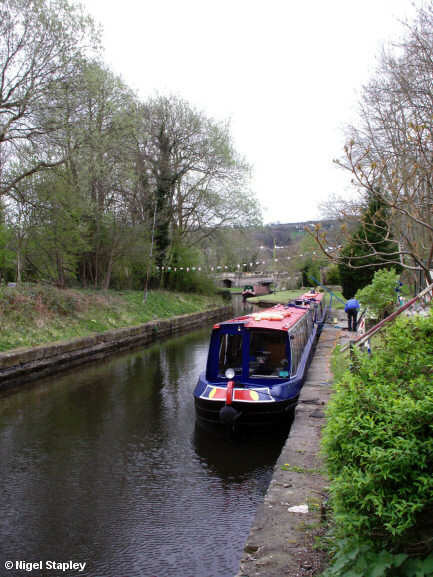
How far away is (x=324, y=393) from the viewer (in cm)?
921

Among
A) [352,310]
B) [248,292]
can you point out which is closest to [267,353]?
[352,310]

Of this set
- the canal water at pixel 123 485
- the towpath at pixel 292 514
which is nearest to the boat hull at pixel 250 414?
the canal water at pixel 123 485

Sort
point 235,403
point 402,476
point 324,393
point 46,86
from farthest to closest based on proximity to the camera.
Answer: point 46,86, point 324,393, point 235,403, point 402,476

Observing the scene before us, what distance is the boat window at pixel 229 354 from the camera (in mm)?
9945

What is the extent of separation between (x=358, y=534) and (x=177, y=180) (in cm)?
2972

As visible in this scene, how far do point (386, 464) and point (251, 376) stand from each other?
6.96 m

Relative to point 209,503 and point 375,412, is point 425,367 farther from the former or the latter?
point 209,503

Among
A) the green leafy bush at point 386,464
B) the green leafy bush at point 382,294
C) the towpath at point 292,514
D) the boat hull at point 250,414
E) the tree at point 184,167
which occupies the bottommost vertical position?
the boat hull at point 250,414

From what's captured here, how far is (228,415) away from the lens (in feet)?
27.6

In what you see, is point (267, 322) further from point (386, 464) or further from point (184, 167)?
point (184, 167)

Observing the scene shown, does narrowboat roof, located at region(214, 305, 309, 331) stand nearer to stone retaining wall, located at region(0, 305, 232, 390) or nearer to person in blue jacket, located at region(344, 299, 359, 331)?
person in blue jacket, located at region(344, 299, 359, 331)

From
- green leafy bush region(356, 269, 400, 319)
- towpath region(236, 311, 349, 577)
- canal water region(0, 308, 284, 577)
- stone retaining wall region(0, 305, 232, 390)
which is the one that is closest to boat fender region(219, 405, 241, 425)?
canal water region(0, 308, 284, 577)

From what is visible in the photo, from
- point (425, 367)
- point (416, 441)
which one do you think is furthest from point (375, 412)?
point (425, 367)

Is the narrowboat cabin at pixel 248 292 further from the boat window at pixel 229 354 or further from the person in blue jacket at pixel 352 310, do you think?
the boat window at pixel 229 354
